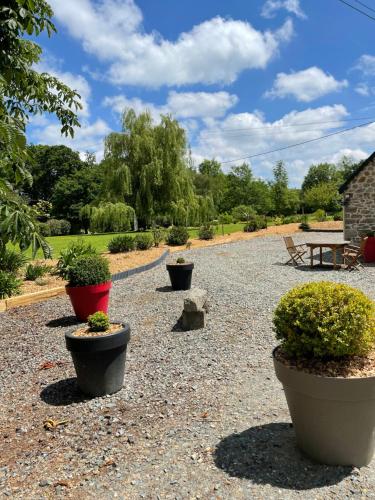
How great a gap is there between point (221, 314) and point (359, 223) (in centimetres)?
909

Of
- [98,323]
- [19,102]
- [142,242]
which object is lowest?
[98,323]

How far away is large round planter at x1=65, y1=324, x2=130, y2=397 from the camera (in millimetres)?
3621

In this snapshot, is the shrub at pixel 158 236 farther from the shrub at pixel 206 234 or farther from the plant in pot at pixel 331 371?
the plant in pot at pixel 331 371

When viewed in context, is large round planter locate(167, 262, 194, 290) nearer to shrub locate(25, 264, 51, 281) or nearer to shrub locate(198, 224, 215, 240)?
shrub locate(25, 264, 51, 281)

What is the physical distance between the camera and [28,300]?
7.69 metres

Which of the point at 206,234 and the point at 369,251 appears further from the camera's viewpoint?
the point at 206,234

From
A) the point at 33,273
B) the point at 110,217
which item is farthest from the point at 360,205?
the point at 110,217

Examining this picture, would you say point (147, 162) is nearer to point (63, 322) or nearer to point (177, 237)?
point (177, 237)

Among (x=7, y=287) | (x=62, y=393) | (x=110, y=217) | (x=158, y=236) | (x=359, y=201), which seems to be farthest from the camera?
(x=110, y=217)

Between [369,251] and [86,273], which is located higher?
[86,273]

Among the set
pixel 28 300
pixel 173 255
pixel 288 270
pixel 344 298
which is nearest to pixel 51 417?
pixel 344 298

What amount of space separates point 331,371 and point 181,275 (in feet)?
19.7

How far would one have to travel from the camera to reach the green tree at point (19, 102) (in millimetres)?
2246

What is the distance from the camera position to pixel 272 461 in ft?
8.37
